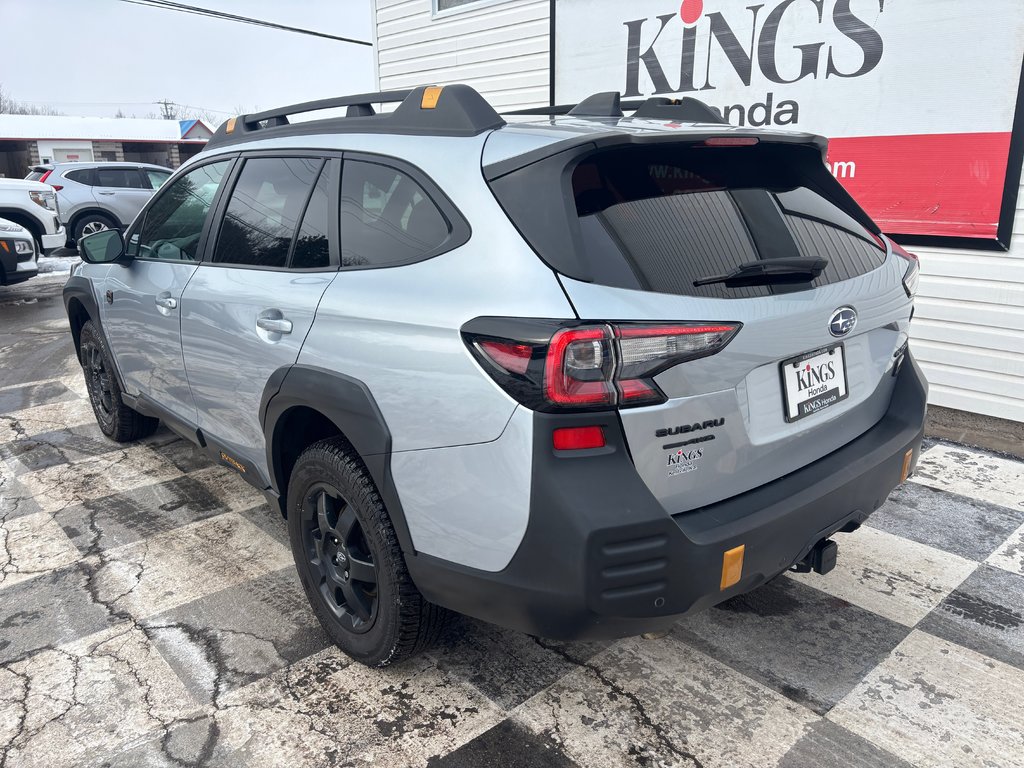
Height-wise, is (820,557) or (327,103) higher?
(327,103)

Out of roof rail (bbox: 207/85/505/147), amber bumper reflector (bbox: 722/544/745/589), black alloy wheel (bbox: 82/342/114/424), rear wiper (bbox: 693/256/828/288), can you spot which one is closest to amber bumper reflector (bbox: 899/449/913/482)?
rear wiper (bbox: 693/256/828/288)

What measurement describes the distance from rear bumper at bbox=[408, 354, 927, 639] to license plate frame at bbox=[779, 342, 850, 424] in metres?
0.20

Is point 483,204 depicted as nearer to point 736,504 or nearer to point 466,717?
point 736,504

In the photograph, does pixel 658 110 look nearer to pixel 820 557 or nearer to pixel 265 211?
pixel 265 211

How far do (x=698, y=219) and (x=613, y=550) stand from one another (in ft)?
3.06

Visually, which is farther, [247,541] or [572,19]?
[572,19]

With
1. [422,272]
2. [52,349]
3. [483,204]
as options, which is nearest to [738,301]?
[483,204]

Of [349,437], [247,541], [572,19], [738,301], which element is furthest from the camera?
[572,19]

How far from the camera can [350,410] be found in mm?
2293

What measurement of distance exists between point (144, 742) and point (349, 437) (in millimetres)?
1083

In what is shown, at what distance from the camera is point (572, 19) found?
21.5ft

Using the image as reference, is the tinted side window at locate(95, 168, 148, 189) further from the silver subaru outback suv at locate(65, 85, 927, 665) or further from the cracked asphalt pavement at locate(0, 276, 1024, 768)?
the silver subaru outback suv at locate(65, 85, 927, 665)

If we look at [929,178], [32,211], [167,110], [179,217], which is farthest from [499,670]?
[167,110]

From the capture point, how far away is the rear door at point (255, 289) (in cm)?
262
